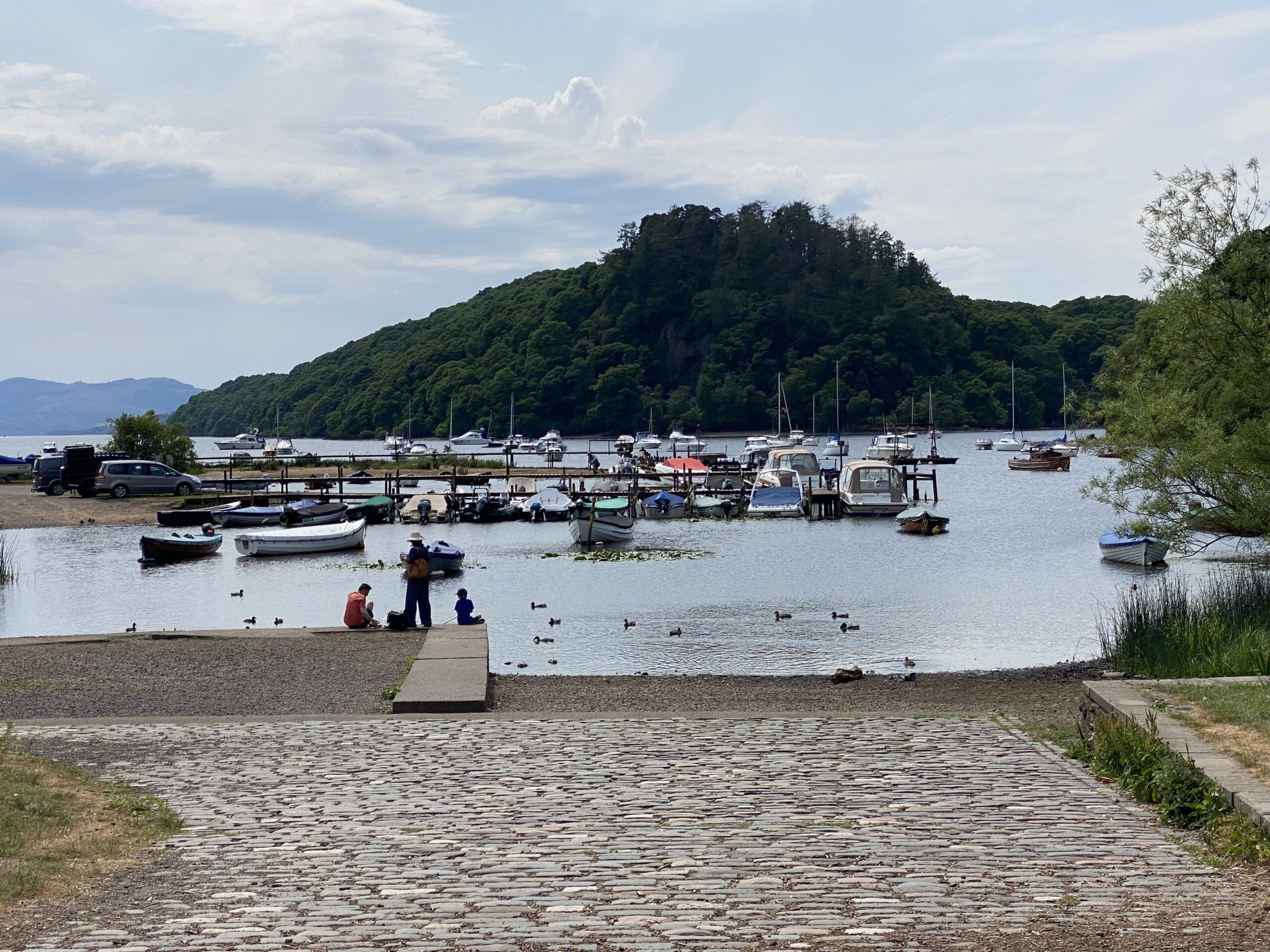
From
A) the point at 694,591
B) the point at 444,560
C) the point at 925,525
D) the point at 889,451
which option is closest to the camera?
the point at 694,591

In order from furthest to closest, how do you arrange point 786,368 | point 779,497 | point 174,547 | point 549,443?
point 786,368 < point 549,443 < point 779,497 < point 174,547

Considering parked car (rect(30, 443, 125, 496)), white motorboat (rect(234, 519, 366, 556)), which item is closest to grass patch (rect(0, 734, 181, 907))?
white motorboat (rect(234, 519, 366, 556))

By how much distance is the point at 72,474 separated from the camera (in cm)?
6906

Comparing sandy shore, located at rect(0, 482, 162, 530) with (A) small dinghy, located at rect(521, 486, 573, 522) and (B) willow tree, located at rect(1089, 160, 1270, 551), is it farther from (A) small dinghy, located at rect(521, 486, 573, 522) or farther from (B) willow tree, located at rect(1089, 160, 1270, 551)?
(B) willow tree, located at rect(1089, 160, 1270, 551)

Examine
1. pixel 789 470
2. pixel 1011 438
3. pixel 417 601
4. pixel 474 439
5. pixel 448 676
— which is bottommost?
pixel 448 676

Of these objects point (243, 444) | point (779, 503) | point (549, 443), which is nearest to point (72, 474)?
point (779, 503)

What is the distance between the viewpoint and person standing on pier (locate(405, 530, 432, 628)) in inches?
843

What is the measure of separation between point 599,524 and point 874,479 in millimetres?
19000

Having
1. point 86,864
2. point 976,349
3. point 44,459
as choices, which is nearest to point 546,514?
point 44,459

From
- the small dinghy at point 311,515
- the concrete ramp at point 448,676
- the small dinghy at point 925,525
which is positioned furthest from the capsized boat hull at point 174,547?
the concrete ramp at point 448,676

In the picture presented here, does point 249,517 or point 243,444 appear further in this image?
point 243,444

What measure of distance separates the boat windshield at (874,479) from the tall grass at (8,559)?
39748 mm

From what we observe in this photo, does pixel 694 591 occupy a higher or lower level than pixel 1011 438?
lower

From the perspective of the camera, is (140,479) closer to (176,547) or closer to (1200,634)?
(176,547)
